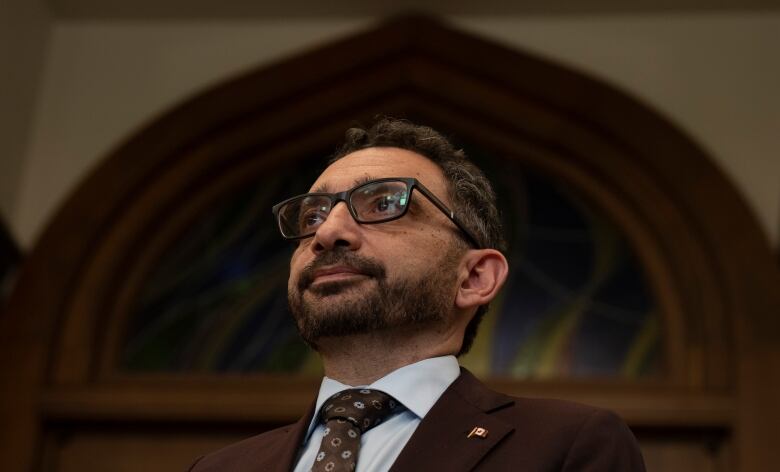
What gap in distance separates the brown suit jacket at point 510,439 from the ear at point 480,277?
0.52 ft

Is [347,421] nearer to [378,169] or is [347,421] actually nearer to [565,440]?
[565,440]

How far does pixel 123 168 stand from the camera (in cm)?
338

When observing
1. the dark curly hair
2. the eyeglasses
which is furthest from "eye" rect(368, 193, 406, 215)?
the dark curly hair

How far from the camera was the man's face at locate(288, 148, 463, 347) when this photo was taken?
1.59 m

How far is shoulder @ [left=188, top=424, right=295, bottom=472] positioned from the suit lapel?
23 centimetres

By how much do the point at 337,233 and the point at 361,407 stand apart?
0.24 metres

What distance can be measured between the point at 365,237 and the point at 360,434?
27 cm

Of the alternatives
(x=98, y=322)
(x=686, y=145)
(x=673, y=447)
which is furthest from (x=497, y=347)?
(x=98, y=322)

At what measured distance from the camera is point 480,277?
68.9 inches

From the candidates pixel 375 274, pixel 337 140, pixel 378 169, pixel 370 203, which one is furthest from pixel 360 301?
pixel 337 140

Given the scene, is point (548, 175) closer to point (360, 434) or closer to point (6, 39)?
point (6, 39)

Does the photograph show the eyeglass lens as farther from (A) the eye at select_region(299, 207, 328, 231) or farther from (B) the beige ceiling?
(B) the beige ceiling

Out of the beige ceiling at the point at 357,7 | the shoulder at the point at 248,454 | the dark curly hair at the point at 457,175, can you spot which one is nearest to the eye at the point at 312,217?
the dark curly hair at the point at 457,175

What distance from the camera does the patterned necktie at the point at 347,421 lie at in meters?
1.46
